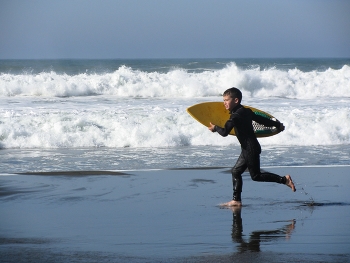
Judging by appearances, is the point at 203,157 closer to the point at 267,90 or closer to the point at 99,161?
the point at 99,161

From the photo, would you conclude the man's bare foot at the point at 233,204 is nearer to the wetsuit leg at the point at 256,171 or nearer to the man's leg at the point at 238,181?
the man's leg at the point at 238,181

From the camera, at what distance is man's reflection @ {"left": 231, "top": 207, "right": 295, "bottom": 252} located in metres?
5.55

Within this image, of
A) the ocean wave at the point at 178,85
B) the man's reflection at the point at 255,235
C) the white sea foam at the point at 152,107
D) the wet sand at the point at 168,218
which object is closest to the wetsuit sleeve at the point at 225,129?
the wet sand at the point at 168,218

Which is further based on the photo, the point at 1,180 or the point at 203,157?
the point at 203,157

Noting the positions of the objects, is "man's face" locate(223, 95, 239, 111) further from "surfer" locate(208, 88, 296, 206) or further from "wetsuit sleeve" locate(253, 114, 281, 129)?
"wetsuit sleeve" locate(253, 114, 281, 129)

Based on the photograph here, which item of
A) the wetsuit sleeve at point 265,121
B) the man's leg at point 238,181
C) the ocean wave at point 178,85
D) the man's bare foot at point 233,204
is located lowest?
the man's bare foot at point 233,204

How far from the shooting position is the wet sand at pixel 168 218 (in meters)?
5.36

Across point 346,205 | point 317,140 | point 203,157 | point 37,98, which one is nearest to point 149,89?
point 37,98

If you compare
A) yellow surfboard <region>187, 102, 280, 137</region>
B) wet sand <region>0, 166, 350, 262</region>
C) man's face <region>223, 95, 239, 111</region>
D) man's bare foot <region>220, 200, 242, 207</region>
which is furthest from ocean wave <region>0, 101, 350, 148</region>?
man's face <region>223, 95, 239, 111</region>

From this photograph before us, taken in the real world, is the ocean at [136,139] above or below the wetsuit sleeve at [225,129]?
below

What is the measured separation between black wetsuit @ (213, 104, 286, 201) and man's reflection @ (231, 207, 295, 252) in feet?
3.31

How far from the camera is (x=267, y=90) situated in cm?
2936

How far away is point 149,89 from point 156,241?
2310 cm

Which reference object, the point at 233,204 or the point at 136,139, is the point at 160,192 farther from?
the point at 136,139
